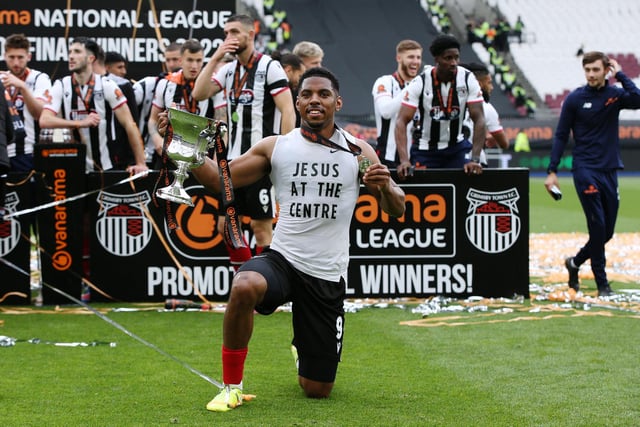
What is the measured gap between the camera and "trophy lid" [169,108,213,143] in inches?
200

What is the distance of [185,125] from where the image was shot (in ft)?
16.7

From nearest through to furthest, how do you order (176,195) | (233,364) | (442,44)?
1. (176,195)
2. (233,364)
3. (442,44)

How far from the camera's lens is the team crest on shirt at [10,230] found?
A: 9.09 m

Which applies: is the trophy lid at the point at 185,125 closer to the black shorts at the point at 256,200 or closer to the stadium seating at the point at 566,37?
the black shorts at the point at 256,200

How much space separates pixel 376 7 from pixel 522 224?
33.2 metres

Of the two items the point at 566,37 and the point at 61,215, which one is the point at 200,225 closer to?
the point at 61,215

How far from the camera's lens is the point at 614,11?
4622 cm

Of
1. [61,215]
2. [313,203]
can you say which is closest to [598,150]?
[313,203]

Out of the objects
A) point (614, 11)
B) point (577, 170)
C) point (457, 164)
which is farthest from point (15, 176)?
point (614, 11)

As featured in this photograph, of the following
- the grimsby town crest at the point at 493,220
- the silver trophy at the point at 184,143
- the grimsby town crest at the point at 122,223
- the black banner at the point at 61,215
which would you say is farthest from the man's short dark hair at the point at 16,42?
the silver trophy at the point at 184,143

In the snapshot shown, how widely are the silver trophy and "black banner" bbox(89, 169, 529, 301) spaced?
4.02 meters

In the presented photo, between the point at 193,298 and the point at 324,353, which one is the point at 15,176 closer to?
the point at 193,298

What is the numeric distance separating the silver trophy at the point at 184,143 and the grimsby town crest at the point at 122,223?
4073mm

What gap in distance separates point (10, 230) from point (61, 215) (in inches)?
20.5
